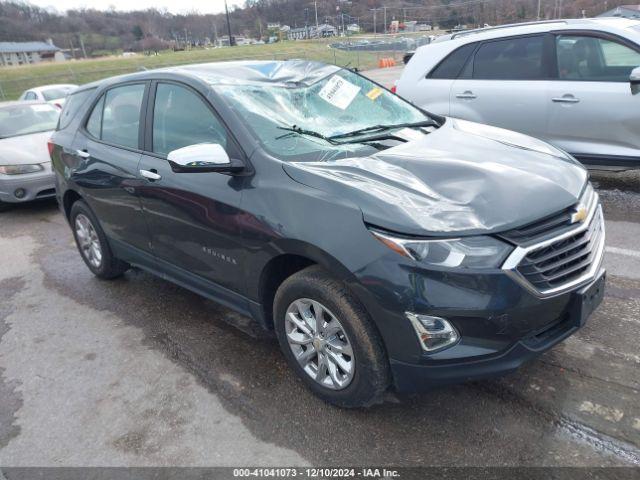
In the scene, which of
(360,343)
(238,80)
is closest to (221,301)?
(360,343)

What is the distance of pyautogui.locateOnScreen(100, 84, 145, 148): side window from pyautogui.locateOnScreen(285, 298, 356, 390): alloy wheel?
75.8 inches

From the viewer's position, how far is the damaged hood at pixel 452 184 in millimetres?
2326

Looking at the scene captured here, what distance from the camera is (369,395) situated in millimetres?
2561

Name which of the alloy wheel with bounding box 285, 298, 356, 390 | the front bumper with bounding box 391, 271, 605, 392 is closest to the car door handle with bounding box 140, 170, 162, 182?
the alloy wheel with bounding box 285, 298, 356, 390

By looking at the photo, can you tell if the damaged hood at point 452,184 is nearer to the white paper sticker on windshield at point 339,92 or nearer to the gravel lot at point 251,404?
the white paper sticker on windshield at point 339,92

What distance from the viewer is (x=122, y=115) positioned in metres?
4.07

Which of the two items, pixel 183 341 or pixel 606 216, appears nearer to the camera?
pixel 183 341

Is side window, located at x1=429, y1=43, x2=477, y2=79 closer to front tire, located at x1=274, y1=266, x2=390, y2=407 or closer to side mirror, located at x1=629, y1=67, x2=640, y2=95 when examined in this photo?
side mirror, located at x1=629, y1=67, x2=640, y2=95

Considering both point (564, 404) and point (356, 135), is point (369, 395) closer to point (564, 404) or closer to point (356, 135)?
point (564, 404)

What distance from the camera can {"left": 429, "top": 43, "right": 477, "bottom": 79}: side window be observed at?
243 inches

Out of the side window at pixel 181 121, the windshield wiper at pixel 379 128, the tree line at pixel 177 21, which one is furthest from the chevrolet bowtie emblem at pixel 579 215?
the tree line at pixel 177 21

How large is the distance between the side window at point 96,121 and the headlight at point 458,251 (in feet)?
10.3

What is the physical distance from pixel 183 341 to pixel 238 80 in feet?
5.97

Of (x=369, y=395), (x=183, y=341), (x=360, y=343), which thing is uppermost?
(x=360, y=343)
